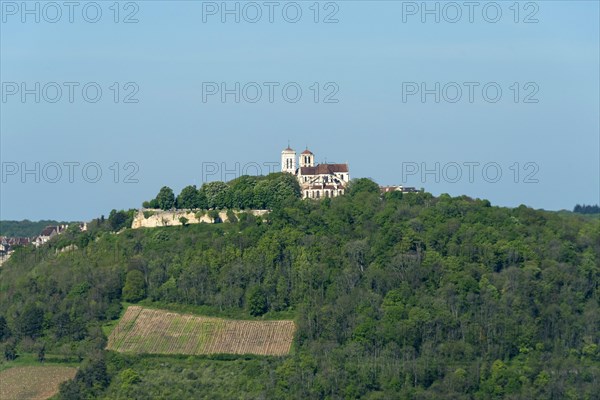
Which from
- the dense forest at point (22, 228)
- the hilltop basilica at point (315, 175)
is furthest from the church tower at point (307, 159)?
the dense forest at point (22, 228)

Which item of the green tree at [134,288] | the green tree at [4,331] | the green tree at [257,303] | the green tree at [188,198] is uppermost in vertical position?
the green tree at [188,198]

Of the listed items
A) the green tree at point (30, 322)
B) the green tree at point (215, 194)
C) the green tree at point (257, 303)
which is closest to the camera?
the green tree at point (30, 322)

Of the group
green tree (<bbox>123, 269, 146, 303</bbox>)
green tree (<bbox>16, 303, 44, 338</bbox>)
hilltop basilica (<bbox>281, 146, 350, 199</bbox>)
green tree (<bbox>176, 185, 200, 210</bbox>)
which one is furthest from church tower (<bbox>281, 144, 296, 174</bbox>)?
green tree (<bbox>16, 303, 44, 338</bbox>)

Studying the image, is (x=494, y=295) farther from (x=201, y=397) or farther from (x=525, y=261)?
(x=201, y=397)

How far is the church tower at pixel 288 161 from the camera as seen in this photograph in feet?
326

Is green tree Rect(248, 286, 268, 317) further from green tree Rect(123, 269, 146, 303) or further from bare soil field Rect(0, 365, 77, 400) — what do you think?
bare soil field Rect(0, 365, 77, 400)

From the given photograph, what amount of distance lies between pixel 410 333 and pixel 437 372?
336 cm

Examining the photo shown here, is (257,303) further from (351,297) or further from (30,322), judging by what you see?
(30,322)

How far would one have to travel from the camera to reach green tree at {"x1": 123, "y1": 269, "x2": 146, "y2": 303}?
83.8 meters

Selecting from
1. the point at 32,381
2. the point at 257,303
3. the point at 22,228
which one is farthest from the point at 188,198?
the point at 22,228

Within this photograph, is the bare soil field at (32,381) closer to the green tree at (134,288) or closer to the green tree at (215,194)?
the green tree at (134,288)

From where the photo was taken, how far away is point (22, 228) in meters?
164

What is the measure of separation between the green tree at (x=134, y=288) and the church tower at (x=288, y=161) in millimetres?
17987

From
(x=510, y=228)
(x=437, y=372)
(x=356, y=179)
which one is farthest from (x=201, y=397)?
(x=356, y=179)
